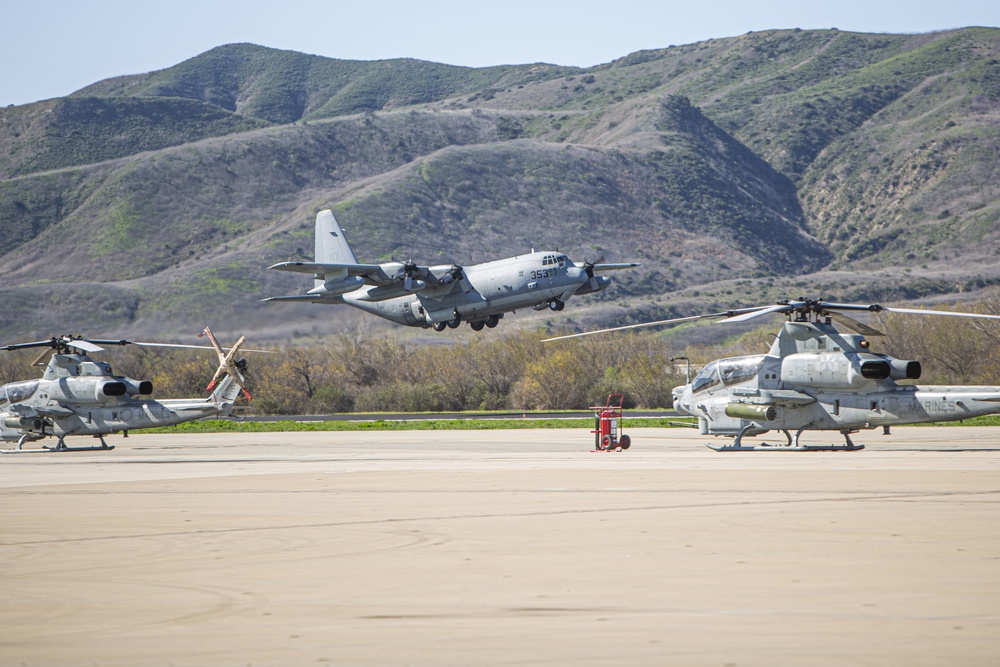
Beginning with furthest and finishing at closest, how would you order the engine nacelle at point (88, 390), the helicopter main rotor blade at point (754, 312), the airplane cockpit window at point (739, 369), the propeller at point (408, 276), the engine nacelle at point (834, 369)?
the propeller at point (408, 276)
the engine nacelle at point (88, 390)
the airplane cockpit window at point (739, 369)
the engine nacelle at point (834, 369)
the helicopter main rotor blade at point (754, 312)

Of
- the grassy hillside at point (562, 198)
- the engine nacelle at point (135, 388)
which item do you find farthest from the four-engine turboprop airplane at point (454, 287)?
the grassy hillside at point (562, 198)

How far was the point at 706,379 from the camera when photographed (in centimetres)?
3503

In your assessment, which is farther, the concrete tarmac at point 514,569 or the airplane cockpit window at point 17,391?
the airplane cockpit window at point 17,391

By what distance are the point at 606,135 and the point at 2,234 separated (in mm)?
86714

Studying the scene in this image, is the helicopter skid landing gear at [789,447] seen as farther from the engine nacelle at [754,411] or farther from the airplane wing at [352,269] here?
the airplane wing at [352,269]

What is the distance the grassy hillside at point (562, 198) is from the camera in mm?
134500

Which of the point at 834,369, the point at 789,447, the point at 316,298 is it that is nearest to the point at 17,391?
the point at 316,298

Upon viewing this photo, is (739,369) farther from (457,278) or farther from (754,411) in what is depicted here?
(457,278)

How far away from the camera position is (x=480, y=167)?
6176 inches

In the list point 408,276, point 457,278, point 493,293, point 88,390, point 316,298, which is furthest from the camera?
point 316,298

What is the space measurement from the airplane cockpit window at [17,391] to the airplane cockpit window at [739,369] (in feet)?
72.7

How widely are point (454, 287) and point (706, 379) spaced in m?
18.6

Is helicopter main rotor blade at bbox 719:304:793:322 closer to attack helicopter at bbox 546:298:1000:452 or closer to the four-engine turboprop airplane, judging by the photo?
attack helicopter at bbox 546:298:1000:452

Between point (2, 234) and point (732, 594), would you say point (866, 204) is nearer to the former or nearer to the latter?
point (2, 234)
